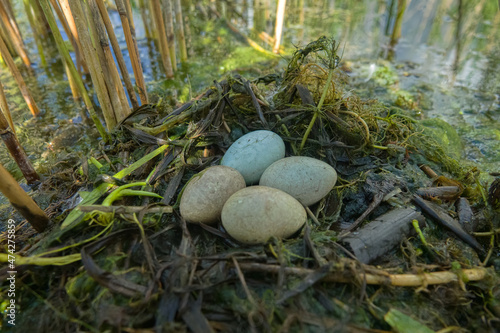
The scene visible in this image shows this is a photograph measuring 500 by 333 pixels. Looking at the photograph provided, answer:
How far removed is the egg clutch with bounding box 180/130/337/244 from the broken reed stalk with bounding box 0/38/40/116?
7.50ft

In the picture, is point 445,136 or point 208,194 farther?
point 445,136

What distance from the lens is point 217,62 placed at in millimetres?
4609

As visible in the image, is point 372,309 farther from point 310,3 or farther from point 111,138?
point 310,3

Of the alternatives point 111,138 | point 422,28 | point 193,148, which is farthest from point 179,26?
point 422,28

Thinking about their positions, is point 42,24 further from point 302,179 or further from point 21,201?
point 302,179

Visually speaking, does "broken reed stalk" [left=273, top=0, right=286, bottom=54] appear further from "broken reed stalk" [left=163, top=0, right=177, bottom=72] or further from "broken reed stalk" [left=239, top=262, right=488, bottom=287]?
"broken reed stalk" [left=239, top=262, right=488, bottom=287]

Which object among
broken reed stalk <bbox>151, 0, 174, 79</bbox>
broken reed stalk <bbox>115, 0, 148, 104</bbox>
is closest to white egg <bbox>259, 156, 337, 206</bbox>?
broken reed stalk <bbox>115, 0, 148, 104</bbox>

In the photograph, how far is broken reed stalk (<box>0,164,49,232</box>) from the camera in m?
1.43

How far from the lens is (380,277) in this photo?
1.38m

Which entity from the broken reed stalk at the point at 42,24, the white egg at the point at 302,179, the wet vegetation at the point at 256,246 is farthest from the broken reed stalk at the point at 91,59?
the broken reed stalk at the point at 42,24

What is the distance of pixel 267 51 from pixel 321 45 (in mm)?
3074

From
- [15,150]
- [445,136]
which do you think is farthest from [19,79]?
[445,136]

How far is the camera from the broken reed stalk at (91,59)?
2.00 metres

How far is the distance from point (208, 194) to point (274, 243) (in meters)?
0.48
